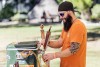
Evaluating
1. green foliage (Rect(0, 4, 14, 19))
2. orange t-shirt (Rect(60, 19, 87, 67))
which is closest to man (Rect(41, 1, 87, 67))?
orange t-shirt (Rect(60, 19, 87, 67))

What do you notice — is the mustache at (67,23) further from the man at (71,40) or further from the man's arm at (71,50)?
the man's arm at (71,50)

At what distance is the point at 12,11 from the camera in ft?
159

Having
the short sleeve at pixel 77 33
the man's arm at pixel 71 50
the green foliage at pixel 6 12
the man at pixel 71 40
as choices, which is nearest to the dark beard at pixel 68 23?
the man at pixel 71 40

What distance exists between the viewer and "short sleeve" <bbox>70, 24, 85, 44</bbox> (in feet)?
14.1

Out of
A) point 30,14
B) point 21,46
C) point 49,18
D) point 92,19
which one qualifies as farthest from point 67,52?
point 30,14

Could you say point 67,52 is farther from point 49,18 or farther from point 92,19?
point 49,18

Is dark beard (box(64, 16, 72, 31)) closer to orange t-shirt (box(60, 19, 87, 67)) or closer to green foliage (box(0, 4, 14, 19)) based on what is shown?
orange t-shirt (box(60, 19, 87, 67))

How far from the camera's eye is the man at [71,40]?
14.1 ft

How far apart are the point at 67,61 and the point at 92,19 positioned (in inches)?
1364

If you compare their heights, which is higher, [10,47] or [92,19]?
[10,47]

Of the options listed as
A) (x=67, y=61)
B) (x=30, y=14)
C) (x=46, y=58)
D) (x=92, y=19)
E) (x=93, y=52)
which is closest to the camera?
(x=46, y=58)

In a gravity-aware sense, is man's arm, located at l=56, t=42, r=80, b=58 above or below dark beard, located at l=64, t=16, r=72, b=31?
below

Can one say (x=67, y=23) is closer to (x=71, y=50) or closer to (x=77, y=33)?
(x=77, y=33)

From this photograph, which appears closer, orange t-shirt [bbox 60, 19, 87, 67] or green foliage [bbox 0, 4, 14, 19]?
orange t-shirt [bbox 60, 19, 87, 67]
